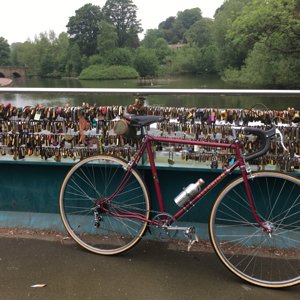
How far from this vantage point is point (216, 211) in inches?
116

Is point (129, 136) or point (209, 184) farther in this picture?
point (129, 136)

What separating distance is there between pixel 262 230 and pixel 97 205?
1.27m

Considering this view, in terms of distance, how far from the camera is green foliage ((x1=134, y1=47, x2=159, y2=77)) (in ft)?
250

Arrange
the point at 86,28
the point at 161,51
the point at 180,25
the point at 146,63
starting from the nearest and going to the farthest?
the point at 146,63, the point at 161,51, the point at 86,28, the point at 180,25

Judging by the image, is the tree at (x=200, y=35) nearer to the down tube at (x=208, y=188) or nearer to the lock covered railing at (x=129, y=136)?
the lock covered railing at (x=129, y=136)

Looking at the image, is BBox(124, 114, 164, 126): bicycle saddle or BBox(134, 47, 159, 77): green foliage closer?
BBox(124, 114, 164, 126): bicycle saddle

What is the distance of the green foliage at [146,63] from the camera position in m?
76.2

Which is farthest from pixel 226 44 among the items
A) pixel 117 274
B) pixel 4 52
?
pixel 117 274

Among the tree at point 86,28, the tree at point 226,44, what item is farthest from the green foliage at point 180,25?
the tree at point 226,44

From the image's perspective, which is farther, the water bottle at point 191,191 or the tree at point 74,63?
the tree at point 74,63

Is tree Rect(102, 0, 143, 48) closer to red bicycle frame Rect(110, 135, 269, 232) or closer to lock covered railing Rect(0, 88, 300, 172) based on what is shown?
lock covered railing Rect(0, 88, 300, 172)

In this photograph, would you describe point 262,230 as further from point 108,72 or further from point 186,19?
point 186,19

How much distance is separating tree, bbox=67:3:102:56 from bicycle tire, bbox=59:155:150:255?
293 ft

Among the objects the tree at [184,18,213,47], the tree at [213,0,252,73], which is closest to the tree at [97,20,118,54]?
the tree at [184,18,213,47]
